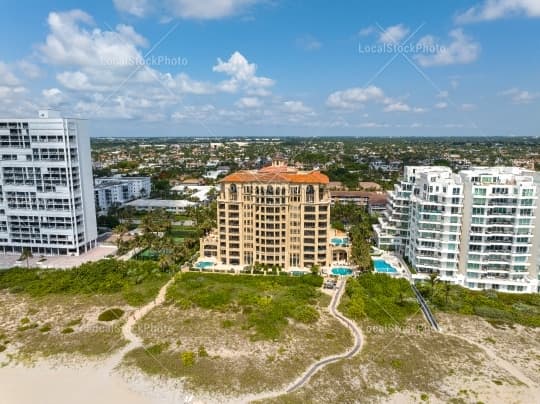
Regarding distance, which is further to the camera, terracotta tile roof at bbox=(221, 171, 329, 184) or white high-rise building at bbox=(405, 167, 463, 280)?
terracotta tile roof at bbox=(221, 171, 329, 184)

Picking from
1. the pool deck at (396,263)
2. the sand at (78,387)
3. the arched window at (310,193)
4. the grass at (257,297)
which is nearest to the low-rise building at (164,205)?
the grass at (257,297)

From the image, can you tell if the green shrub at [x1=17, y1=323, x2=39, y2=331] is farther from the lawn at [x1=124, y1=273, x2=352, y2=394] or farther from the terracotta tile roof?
the terracotta tile roof

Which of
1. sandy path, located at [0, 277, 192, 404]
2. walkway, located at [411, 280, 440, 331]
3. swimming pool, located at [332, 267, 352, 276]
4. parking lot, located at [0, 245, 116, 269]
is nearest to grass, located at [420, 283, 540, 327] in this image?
walkway, located at [411, 280, 440, 331]

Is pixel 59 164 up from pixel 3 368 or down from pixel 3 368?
up

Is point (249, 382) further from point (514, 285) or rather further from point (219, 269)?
point (514, 285)

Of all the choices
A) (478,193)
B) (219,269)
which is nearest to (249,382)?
(219,269)

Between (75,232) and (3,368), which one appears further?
(75,232)

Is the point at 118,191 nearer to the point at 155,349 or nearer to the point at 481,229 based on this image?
the point at 155,349
